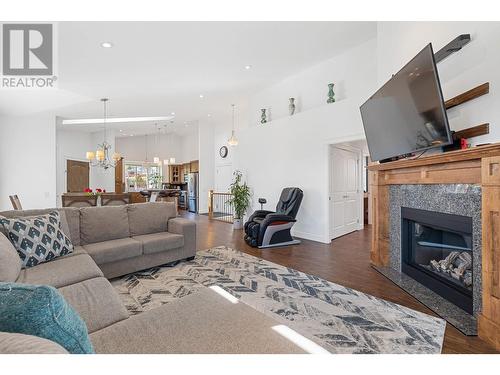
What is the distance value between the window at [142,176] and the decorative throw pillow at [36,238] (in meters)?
9.64

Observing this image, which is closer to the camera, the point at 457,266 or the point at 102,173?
the point at 457,266

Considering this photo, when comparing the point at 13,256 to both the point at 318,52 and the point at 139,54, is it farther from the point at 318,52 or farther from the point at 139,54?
the point at 318,52

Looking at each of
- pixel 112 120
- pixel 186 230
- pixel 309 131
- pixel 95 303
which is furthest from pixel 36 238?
pixel 112 120

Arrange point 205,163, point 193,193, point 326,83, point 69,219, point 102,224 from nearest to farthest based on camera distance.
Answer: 1. point 69,219
2. point 102,224
3. point 326,83
4. point 205,163
5. point 193,193

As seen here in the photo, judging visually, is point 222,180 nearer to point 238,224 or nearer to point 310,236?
point 238,224

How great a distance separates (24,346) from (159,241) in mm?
2799

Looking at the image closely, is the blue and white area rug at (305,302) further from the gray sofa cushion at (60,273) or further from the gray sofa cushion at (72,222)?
the gray sofa cushion at (72,222)

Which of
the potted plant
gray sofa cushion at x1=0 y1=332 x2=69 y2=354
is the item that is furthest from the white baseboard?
gray sofa cushion at x1=0 y1=332 x2=69 y2=354

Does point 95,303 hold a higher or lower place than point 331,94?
lower

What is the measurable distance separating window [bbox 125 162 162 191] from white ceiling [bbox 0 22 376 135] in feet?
16.2

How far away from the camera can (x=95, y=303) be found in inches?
61.6

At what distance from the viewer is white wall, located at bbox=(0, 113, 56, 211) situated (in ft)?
20.5
